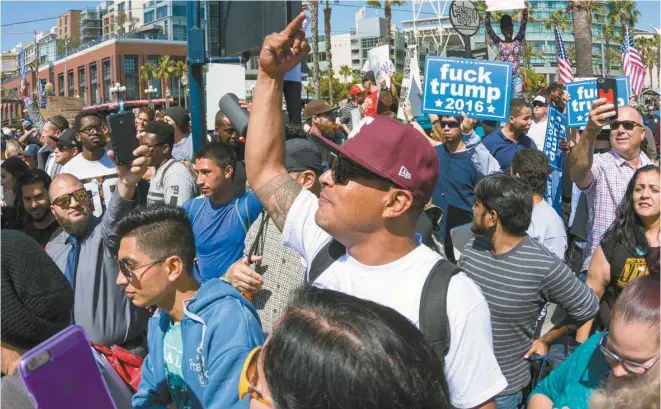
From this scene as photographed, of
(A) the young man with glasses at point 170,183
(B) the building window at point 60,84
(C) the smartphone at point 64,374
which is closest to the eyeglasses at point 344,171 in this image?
(C) the smartphone at point 64,374

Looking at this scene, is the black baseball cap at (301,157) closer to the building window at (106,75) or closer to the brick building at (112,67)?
the brick building at (112,67)

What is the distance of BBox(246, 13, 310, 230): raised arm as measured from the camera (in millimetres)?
2656

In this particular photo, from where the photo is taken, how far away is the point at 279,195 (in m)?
2.66

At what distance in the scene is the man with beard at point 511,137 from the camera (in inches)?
281

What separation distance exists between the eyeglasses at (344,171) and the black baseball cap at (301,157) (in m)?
1.67

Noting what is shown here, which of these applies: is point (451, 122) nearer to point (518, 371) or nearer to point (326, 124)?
point (326, 124)

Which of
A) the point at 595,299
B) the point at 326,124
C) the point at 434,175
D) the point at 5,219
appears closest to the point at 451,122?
the point at 326,124

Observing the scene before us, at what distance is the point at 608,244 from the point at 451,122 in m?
2.69

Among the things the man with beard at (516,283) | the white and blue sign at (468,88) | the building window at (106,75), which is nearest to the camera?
the man with beard at (516,283)

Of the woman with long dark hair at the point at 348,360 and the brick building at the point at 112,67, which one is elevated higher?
the brick building at the point at 112,67

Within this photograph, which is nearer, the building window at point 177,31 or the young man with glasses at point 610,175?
the young man with glasses at point 610,175

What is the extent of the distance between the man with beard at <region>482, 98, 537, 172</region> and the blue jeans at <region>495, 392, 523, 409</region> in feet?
12.8

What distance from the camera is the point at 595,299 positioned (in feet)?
11.9

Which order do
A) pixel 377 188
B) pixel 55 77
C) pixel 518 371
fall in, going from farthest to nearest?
pixel 55 77 < pixel 518 371 < pixel 377 188
